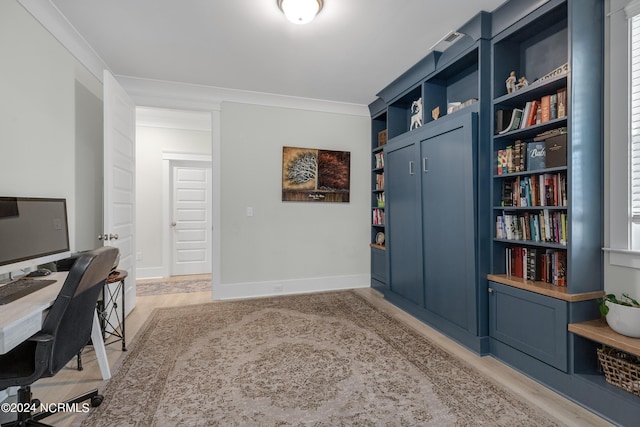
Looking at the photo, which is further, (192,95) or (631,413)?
(192,95)

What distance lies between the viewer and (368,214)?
13.9 ft

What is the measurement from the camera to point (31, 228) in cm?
176

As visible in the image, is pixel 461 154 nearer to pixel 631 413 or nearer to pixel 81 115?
pixel 631 413

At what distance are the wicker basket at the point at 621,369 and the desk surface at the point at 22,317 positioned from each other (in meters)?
2.79

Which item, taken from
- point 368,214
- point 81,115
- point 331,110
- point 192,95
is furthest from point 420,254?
point 81,115

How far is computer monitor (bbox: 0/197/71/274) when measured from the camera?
5.14 ft

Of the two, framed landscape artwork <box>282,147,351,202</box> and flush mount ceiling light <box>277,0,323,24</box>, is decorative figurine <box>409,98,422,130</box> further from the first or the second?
flush mount ceiling light <box>277,0,323,24</box>

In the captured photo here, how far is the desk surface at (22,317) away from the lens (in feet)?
3.60

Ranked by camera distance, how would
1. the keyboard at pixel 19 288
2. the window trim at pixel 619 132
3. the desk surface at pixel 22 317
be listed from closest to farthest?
the desk surface at pixel 22 317 → the keyboard at pixel 19 288 → the window trim at pixel 619 132

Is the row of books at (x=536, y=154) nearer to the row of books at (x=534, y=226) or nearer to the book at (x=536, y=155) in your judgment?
the book at (x=536, y=155)

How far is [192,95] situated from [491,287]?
3613mm

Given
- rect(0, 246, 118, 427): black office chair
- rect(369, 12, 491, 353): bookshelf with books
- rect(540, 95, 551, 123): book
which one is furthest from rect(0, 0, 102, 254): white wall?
rect(540, 95, 551, 123): book

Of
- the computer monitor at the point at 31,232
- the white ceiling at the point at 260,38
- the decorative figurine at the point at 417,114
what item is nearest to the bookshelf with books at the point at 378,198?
the decorative figurine at the point at 417,114

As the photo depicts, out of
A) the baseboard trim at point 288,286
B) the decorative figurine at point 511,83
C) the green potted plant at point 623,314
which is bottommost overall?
the baseboard trim at point 288,286
